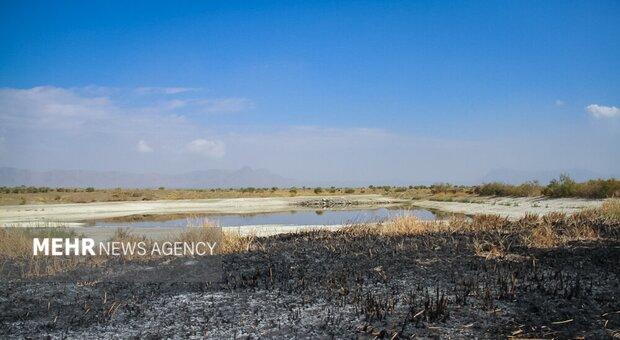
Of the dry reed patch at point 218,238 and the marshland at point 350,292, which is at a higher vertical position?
the dry reed patch at point 218,238

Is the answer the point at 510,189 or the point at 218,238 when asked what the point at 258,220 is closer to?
the point at 218,238

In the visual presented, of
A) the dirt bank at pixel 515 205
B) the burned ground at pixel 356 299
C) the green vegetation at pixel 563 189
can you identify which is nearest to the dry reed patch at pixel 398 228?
the burned ground at pixel 356 299

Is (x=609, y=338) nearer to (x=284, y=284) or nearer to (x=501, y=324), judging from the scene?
(x=501, y=324)

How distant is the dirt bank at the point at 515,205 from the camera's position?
29.1 meters

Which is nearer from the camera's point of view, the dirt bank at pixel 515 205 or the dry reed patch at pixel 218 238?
the dry reed patch at pixel 218 238

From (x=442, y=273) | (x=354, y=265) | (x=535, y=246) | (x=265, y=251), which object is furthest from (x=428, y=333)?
(x=535, y=246)

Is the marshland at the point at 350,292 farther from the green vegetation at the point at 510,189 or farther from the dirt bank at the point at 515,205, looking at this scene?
the green vegetation at the point at 510,189

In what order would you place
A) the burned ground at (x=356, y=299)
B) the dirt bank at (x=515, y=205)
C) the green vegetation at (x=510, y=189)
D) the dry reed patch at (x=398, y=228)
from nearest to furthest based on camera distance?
the burned ground at (x=356, y=299)
the dry reed patch at (x=398, y=228)
the dirt bank at (x=515, y=205)
the green vegetation at (x=510, y=189)

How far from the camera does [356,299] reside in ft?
27.6

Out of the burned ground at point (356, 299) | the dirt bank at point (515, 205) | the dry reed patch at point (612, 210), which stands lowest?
the burned ground at point (356, 299)

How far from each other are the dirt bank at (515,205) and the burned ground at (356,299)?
17.2 meters

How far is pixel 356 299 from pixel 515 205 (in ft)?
92.4

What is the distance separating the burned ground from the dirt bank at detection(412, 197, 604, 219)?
17212 millimetres

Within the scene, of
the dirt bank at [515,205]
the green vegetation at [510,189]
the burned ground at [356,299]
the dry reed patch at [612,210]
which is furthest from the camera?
the green vegetation at [510,189]
